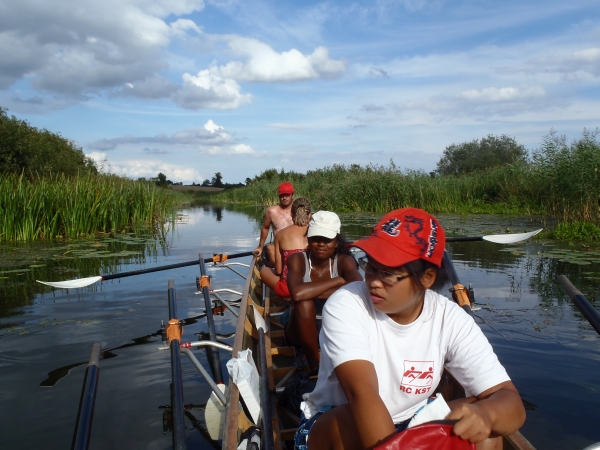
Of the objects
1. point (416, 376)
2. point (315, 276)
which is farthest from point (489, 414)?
Answer: point (315, 276)

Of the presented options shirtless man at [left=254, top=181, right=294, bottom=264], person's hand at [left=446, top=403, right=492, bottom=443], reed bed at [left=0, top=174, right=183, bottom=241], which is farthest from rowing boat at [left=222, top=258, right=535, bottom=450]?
reed bed at [left=0, top=174, right=183, bottom=241]

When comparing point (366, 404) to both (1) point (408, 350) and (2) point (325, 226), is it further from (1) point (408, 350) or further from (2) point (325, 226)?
(2) point (325, 226)

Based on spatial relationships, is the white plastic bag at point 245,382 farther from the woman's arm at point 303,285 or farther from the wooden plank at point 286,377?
the woman's arm at point 303,285

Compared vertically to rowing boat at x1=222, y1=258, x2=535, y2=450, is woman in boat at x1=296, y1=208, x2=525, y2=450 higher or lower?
higher

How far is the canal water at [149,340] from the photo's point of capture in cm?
375

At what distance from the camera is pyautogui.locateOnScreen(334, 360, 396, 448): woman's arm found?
171cm

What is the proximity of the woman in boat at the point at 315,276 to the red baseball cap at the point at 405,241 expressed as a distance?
1.76m

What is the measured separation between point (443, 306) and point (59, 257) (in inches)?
364

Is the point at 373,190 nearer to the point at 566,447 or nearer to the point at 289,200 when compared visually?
the point at 289,200

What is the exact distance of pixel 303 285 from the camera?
3.69m

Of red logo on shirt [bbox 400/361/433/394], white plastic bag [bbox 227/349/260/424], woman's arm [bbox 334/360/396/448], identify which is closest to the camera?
woman's arm [bbox 334/360/396/448]

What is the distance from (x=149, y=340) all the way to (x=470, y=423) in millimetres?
4643

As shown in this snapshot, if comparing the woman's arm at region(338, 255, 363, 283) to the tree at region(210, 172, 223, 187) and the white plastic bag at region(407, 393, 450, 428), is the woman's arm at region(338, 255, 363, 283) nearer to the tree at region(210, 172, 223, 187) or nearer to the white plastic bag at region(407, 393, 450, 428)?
the white plastic bag at region(407, 393, 450, 428)

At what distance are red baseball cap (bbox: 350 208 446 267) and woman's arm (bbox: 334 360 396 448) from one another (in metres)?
0.39
